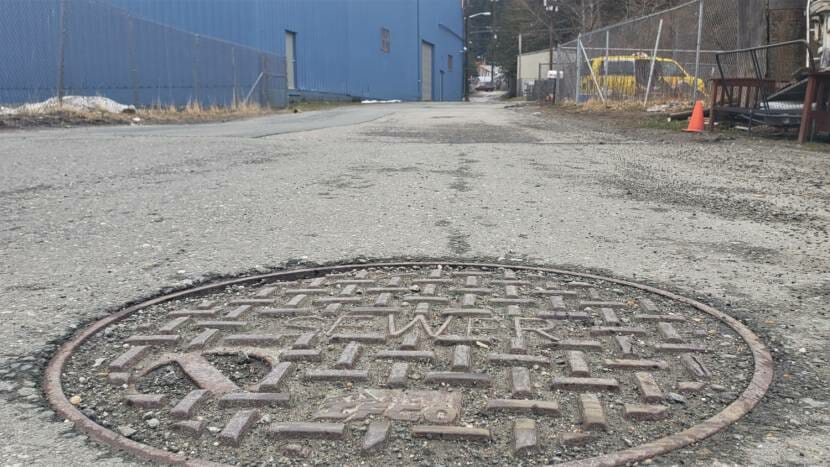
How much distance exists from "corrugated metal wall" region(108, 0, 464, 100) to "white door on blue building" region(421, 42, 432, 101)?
81cm

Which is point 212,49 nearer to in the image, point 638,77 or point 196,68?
point 196,68

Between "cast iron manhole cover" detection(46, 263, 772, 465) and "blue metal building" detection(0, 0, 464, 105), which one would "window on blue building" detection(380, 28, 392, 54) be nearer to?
"blue metal building" detection(0, 0, 464, 105)

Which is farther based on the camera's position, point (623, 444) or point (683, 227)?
point (683, 227)

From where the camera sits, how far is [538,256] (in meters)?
4.12

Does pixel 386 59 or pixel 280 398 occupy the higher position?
pixel 386 59

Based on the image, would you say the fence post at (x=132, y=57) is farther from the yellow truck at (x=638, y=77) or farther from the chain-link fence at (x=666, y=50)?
the yellow truck at (x=638, y=77)

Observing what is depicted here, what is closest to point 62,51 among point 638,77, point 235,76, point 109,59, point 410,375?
point 109,59

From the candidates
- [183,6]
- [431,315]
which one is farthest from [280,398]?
[183,6]

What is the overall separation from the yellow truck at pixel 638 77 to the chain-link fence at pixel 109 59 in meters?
13.5

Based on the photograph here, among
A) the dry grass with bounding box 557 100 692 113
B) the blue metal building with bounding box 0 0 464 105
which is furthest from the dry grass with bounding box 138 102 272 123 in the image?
the dry grass with bounding box 557 100 692 113

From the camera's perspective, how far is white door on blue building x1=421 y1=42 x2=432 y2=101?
56344mm

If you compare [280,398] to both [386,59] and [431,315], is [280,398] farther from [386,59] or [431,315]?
[386,59]

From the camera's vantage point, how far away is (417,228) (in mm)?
4910

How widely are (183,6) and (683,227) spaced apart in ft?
92.3
